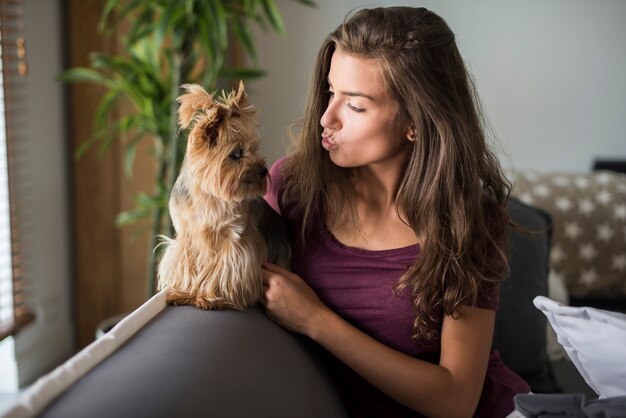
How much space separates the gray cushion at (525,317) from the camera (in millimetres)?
1790

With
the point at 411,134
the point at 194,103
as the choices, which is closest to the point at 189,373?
the point at 194,103

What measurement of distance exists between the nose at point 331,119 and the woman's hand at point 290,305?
0.29m

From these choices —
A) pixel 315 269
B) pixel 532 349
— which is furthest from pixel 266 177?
pixel 532 349

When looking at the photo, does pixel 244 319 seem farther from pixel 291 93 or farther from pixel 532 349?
pixel 291 93

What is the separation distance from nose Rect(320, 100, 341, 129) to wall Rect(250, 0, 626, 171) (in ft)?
5.31

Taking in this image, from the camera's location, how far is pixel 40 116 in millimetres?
2604

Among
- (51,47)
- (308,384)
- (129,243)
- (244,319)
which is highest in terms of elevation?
(51,47)

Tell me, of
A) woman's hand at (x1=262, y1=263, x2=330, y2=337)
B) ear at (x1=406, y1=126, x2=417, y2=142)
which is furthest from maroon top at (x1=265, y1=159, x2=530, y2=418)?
ear at (x1=406, y1=126, x2=417, y2=142)

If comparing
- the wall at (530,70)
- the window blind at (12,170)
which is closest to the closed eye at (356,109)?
the window blind at (12,170)

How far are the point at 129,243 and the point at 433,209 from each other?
1.88 metres

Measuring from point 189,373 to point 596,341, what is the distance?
64 cm

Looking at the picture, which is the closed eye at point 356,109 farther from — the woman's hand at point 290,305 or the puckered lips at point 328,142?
the woman's hand at point 290,305

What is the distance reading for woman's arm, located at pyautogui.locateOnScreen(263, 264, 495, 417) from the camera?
1.25 metres

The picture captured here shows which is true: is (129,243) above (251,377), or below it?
below
